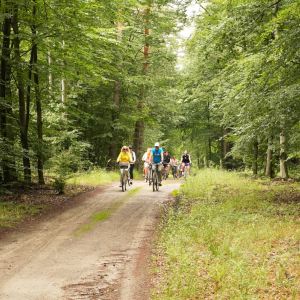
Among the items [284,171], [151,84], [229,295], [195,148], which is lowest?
[229,295]

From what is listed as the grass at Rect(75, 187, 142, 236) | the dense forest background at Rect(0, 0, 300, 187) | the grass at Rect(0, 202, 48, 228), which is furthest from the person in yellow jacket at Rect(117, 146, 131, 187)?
the grass at Rect(0, 202, 48, 228)

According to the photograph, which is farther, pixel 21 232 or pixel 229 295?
pixel 21 232

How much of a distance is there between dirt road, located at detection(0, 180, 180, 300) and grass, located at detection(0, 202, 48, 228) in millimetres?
666

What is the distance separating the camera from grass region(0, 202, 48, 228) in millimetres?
8509

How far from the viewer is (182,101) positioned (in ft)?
98.2

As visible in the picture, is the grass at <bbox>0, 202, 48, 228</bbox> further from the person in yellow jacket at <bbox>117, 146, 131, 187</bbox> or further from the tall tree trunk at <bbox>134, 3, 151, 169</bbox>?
the tall tree trunk at <bbox>134, 3, 151, 169</bbox>

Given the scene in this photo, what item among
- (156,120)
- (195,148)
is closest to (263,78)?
(156,120)

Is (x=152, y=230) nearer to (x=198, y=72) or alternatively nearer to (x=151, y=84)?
(x=151, y=84)

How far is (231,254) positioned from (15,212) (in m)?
6.64

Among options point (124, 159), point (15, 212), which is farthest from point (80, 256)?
point (124, 159)

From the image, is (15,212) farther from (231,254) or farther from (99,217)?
(231,254)

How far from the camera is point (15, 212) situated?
9.45 metres

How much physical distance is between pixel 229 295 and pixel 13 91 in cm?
1217

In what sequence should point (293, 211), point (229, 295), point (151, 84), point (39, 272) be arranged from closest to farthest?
point (229, 295)
point (39, 272)
point (293, 211)
point (151, 84)
